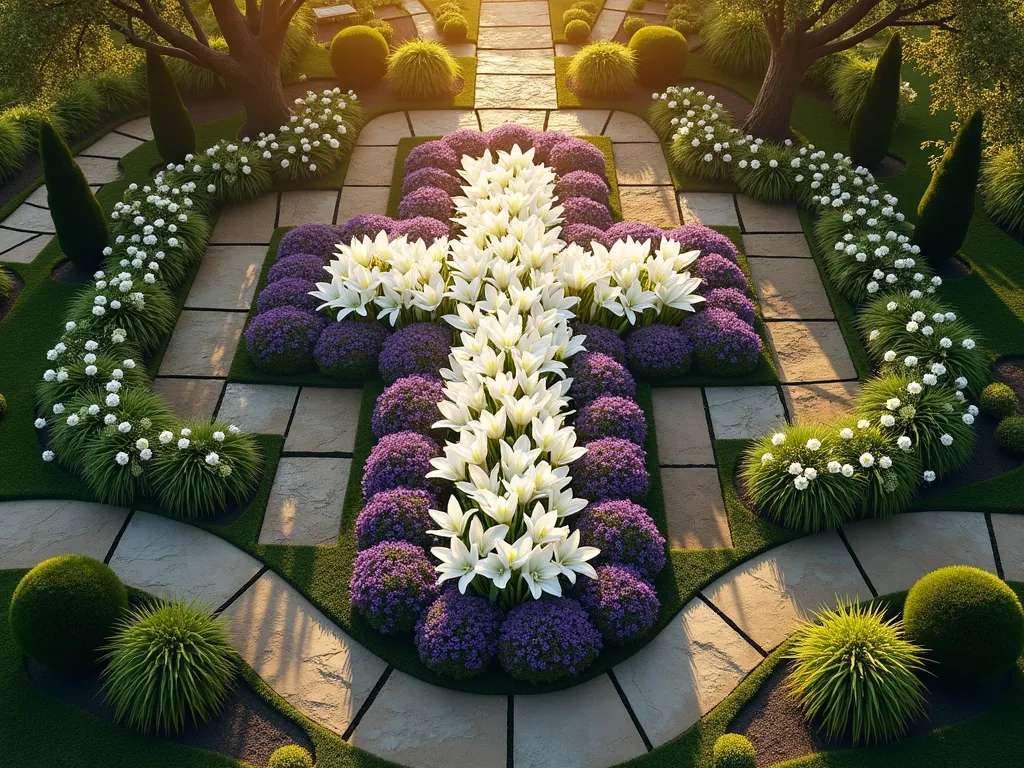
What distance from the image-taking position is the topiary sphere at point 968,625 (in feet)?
17.5

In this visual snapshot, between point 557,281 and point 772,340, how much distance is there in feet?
7.16

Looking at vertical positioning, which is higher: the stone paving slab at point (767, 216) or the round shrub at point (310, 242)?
the round shrub at point (310, 242)

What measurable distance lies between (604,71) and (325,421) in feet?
22.6

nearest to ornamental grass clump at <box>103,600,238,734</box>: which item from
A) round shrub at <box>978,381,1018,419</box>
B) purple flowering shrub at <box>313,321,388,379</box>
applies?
purple flowering shrub at <box>313,321,388,379</box>

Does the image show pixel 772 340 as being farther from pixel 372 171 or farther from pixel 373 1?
pixel 373 1

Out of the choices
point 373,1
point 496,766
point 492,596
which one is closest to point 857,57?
point 373,1

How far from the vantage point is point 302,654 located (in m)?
5.84

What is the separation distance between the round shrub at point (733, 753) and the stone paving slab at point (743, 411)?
2711 mm

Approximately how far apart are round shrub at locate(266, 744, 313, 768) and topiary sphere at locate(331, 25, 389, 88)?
9.54 meters

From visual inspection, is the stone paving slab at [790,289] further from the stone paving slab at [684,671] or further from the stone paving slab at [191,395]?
the stone paving slab at [191,395]

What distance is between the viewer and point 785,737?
17.7 ft

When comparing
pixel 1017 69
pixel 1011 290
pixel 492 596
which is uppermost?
pixel 1017 69

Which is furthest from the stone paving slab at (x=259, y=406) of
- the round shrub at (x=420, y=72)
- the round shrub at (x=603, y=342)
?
the round shrub at (x=420, y=72)

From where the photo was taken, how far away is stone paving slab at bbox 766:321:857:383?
7.91 m
